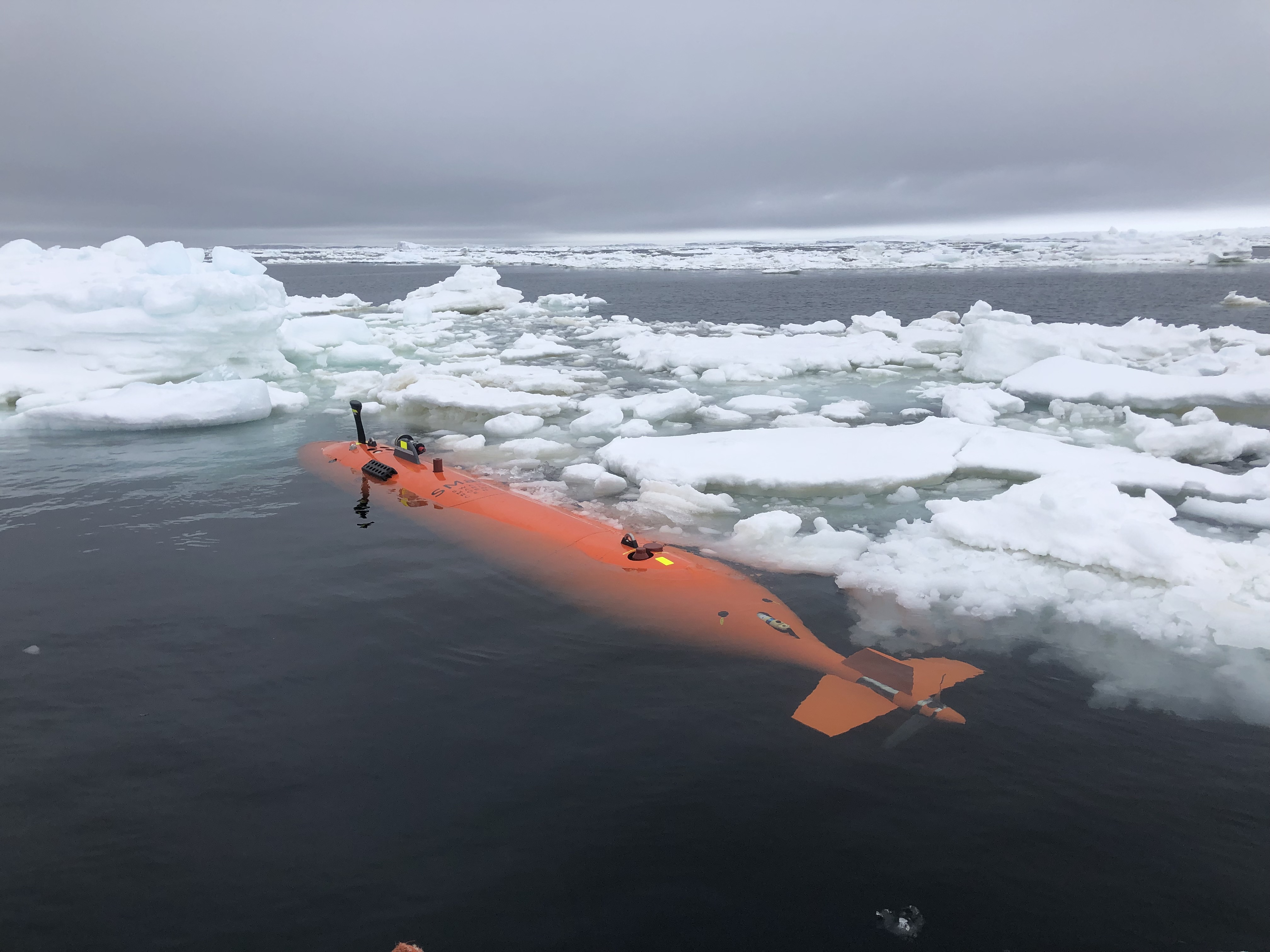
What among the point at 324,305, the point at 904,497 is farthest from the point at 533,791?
the point at 324,305

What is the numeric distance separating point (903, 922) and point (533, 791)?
2541mm

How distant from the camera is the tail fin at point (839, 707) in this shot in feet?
19.4

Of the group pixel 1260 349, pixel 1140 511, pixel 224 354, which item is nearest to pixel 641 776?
pixel 1140 511

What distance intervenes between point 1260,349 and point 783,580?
20.3m

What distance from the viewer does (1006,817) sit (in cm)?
494

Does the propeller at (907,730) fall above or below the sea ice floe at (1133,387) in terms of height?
below

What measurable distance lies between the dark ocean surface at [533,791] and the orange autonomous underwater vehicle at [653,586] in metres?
0.21

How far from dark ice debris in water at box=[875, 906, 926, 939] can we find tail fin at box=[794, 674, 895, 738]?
156 cm

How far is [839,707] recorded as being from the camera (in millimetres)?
6098

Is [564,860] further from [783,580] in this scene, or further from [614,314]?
[614,314]

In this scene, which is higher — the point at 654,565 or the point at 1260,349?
the point at 1260,349

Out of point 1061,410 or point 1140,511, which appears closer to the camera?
point 1140,511

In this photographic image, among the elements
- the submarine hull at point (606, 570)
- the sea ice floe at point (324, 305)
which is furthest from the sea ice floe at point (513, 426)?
the sea ice floe at point (324, 305)

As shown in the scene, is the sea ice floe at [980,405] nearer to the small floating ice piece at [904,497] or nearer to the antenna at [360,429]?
the small floating ice piece at [904,497]
